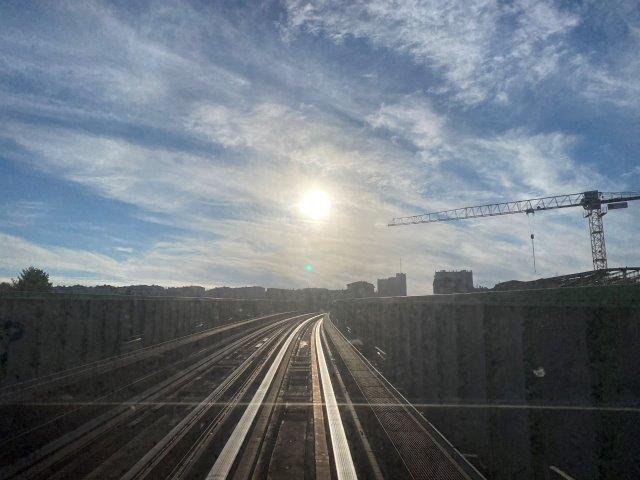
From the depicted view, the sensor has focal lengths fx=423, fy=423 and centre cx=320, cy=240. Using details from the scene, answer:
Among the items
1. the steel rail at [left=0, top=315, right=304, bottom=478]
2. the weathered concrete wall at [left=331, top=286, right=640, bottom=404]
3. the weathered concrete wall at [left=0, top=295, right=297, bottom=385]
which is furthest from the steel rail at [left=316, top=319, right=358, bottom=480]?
the weathered concrete wall at [left=0, top=295, right=297, bottom=385]

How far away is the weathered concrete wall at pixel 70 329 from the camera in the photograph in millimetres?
16906

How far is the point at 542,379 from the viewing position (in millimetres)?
9023

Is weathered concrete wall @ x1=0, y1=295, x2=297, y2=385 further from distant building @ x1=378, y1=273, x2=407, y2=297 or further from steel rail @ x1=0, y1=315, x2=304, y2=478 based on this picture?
distant building @ x1=378, y1=273, x2=407, y2=297

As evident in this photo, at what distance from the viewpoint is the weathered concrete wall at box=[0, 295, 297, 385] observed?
55.5 ft

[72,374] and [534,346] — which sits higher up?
[534,346]

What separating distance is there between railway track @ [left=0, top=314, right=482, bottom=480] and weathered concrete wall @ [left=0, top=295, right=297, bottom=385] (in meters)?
2.49

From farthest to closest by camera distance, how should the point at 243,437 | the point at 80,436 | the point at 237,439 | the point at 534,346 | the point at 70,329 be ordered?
the point at 70,329
the point at 243,437
the point at 237,439
the point at 80,436
the point at 534,346

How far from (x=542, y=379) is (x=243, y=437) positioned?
6.78 metres

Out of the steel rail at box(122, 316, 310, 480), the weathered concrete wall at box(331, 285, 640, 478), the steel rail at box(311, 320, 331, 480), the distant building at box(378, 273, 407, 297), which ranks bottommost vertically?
the steel rail at box(311, 320, 331, 480)

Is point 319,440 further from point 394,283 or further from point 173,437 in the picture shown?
point 394,283

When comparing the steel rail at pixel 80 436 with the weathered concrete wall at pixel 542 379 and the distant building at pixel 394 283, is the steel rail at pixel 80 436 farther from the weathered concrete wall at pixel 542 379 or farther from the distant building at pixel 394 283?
the distant building at pixel 394 283

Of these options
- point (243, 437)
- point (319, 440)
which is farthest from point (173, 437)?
A: point (319, 440)

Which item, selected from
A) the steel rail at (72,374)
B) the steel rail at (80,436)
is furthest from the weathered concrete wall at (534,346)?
the steel rail at (72,374)

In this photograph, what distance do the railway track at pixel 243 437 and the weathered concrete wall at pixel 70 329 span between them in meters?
2.49
